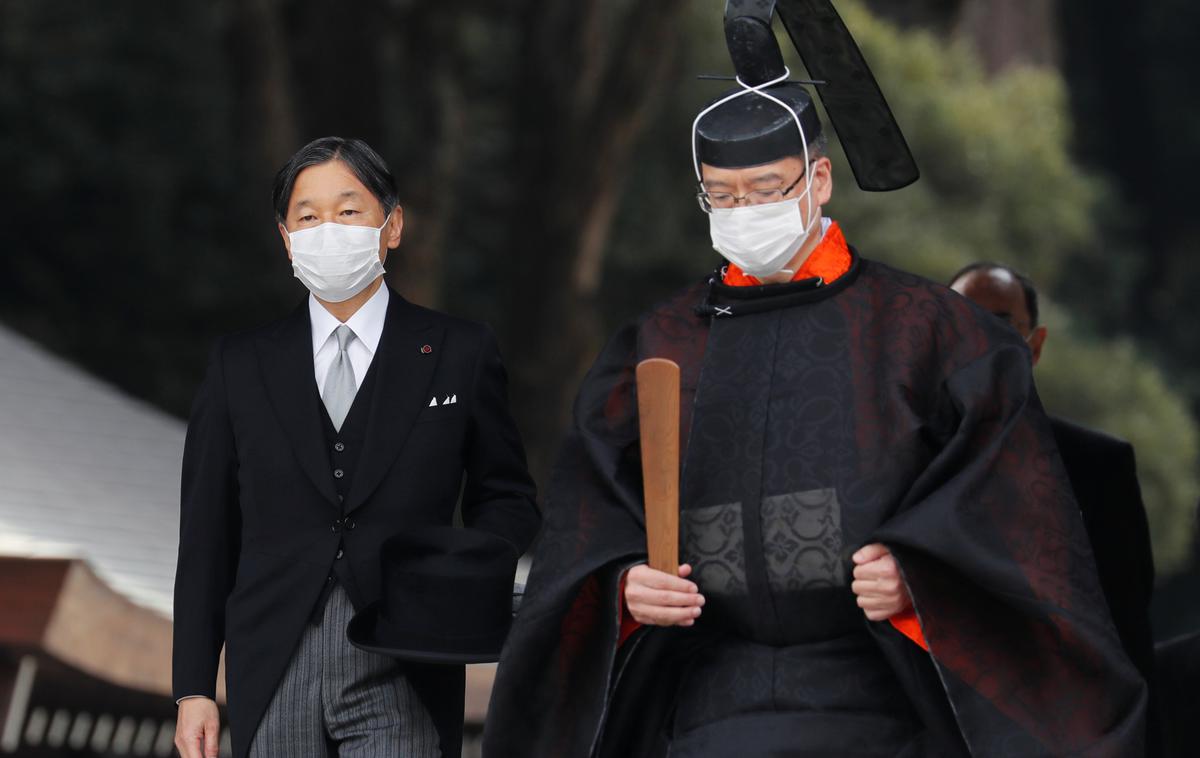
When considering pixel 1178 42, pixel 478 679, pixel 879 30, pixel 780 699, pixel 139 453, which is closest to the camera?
pixel 780 699

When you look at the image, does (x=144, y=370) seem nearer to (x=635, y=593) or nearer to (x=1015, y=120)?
(x=1015, y=120)

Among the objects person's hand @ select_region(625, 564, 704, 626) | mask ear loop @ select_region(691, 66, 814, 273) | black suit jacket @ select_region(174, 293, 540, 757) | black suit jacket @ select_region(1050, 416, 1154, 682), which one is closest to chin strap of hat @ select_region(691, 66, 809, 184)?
mask ear loop @ select_region(691, 66, 814, 273)

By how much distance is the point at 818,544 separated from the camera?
2973 mm

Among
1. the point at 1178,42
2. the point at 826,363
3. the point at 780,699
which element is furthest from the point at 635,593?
the point at 1178,42

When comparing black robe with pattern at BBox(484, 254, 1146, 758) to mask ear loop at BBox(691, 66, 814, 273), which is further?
mask ear loop at BBox(691, 66, 814, 273)

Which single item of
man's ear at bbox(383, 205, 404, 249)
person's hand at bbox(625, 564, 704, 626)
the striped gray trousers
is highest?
man's ear at bbox(383, 205, 404, 249)

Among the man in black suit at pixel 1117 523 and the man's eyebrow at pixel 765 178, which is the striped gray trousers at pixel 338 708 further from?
the man in black suit at pixel 1117 523

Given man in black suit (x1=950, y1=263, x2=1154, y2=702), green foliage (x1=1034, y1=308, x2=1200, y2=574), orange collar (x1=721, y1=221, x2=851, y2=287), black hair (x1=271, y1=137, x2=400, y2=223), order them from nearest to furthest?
orange collar (x1=721, y1=221, x2=851, y2=287) → black hair (x1=271, y1=137, x2=400, y2=223) → man in black suit (x1=950, y1=263, x2=1154, y2=702) → green foliage (x1=1034, y1=308, x2=1200, y2=574)

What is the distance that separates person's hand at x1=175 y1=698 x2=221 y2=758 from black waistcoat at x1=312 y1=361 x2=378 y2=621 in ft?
0.82

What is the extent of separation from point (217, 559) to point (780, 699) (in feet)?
3.32

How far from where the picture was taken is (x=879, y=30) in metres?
15.5

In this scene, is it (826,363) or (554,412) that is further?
(554,412)

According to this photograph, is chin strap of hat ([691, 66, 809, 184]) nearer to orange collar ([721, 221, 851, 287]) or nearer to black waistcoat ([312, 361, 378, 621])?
orange collar ([721, 221, 851, 287])

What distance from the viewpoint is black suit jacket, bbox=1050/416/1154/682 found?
12.2ft
